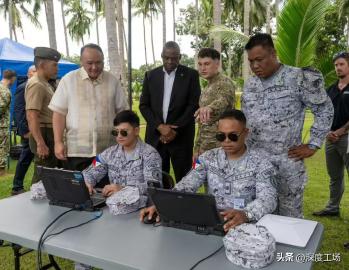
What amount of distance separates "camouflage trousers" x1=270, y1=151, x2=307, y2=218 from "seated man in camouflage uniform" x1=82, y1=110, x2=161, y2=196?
79 centimetres

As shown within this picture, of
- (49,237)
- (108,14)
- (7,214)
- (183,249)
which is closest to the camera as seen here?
Answer: (183,249)

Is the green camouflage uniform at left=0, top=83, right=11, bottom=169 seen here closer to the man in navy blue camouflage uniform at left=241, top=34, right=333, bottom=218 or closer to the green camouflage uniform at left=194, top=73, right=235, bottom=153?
the green camouflage uniform at left=194, top=73, right=235, bottom=153

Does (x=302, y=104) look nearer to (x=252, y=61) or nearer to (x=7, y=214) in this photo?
(x=252, y=61)

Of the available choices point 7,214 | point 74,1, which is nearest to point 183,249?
point 7,214

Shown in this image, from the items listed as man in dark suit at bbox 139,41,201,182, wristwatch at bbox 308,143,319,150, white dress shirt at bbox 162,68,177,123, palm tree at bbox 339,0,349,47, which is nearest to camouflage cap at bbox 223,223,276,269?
wristwatch at bbox 308,143,319,150

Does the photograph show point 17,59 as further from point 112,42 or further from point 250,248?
point 250,248

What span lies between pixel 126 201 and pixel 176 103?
Answer: 150 centimetres

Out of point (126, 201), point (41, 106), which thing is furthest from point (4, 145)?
point (126, 201)

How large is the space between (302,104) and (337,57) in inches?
Result: 60.9

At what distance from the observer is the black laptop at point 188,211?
164 cm

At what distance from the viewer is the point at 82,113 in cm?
300

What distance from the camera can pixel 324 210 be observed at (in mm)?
4117

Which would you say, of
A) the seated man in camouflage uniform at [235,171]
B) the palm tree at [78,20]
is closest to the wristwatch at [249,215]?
the seated man in camouflage uniform at [235,171]

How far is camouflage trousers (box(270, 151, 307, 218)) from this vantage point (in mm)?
2389
